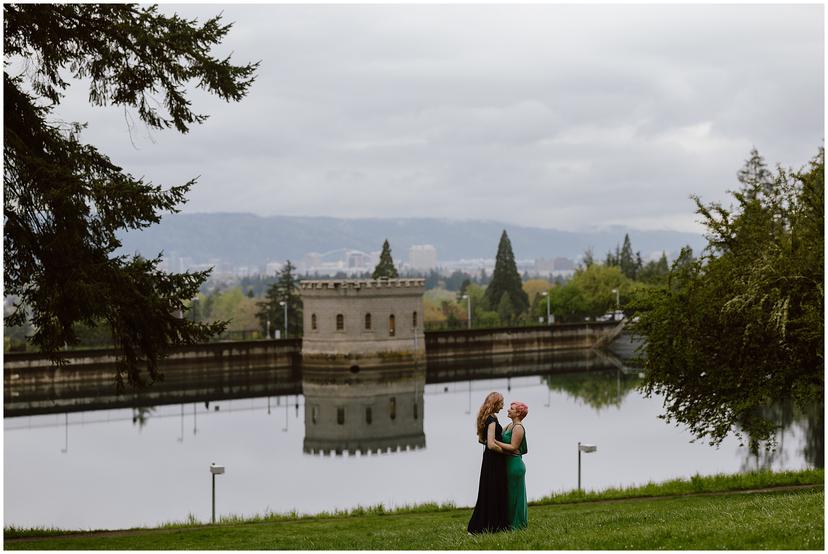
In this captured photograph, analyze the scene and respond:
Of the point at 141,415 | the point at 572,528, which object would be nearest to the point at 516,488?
the point at 572,528

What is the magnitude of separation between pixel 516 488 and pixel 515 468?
0.70 feet

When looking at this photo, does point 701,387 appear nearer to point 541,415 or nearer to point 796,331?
point 796,331

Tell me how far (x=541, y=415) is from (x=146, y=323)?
26.0 meters

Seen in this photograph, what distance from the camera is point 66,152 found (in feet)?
41.1

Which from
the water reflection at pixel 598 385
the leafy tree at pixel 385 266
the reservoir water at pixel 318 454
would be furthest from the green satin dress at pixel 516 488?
the leafy tree at pixel 385 266

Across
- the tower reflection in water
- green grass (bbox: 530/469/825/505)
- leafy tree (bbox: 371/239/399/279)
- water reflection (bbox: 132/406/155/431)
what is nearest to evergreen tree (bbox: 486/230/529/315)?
leafy tree (bbox: 371/239/399/279)

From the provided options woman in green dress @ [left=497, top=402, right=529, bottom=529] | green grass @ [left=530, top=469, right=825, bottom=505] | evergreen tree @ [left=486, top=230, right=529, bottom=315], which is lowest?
green grass @ [left=530, top=469, right=825, bottom=505]

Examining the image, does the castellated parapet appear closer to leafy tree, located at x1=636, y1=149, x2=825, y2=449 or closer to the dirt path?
leafy tree, located at x1=636, y1=149, x2=825, y2=449

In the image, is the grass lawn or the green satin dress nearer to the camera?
the grass lawn

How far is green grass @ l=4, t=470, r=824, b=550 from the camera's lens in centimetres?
850

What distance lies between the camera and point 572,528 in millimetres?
10164

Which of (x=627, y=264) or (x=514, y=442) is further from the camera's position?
(x=627, y=264)

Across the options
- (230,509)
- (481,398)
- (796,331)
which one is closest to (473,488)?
(230,509)

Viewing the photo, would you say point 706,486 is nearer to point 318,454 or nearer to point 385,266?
point 318,454
